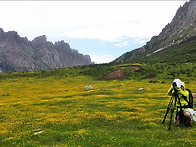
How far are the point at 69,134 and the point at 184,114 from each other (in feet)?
37.8

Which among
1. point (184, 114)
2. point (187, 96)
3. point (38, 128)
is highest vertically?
point (187, 96)

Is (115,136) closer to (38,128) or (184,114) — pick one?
(184,114)

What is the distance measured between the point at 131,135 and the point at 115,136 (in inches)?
60.1

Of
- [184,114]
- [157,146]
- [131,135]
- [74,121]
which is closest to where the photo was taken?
[157,146]

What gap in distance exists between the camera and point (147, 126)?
68.5ft

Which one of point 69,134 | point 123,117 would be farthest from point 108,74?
point 69,134

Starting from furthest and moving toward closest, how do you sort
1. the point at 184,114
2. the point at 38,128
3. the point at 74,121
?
the point at 74,121, the point at 38,128, the point at 184,114

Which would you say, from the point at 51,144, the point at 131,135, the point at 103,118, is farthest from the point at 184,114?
the point at 51,144

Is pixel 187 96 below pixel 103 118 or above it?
above

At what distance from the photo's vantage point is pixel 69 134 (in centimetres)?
1877

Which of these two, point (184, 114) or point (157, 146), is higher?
point (184, 114)

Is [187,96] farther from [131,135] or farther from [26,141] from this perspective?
[26,141]

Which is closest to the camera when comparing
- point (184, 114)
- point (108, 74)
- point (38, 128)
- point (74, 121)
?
point (184, 114)

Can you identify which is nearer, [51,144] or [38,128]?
[51,144]
